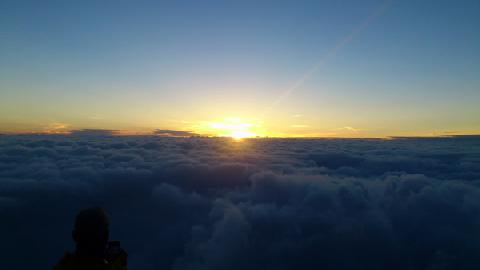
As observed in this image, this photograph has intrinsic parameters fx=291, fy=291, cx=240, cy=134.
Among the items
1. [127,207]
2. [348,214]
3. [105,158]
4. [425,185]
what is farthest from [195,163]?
[425,185]

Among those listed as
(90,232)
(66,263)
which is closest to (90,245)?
(90,232)

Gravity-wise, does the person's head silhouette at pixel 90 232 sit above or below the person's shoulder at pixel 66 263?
above

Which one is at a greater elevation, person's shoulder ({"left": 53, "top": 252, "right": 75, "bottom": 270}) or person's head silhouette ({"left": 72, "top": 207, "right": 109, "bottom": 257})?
person's head silhouette ({"left": 72, "top": 207, "right": 109, "bottom": 257})

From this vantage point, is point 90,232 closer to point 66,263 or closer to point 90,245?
point 90,245

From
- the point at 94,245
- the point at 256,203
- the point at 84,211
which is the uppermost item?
the point at 84,211

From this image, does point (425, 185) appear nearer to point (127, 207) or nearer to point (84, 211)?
point (84, 211)
